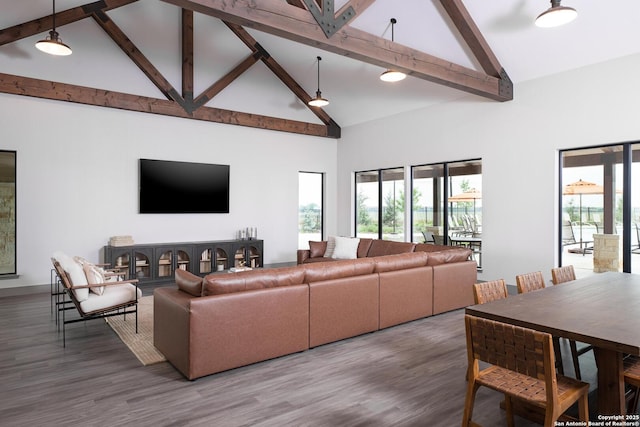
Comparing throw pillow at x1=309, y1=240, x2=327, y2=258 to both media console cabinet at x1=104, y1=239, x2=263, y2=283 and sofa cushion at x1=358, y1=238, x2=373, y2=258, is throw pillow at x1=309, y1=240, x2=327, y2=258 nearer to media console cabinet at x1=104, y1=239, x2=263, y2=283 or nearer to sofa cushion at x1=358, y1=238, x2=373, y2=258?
sofa cushion at x1=358, y1=238, x2=373, y2=258

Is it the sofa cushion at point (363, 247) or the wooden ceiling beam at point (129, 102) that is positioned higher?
the wooden ceiling beam at point (129, 102)

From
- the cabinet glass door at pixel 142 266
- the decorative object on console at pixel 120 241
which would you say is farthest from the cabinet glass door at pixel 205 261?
the decorative object on console at pixel 120 241

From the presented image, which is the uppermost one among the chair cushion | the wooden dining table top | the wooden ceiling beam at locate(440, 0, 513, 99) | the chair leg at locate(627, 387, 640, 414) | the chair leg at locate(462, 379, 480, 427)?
the wooden ceiling beam at locate(440, 0, 513, 99)

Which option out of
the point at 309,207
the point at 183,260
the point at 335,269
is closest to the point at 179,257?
the point at 183,260

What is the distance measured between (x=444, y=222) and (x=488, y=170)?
1.33 m

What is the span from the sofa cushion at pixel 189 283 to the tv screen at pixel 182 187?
4.14 m

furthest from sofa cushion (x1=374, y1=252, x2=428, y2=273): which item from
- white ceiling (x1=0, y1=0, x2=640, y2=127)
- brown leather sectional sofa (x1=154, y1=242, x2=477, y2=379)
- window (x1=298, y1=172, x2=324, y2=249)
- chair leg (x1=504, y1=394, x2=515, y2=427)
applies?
window (x1=298, y1=172, x2=324, y2=249)

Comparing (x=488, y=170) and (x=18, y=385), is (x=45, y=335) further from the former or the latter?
(x=488, y=170)

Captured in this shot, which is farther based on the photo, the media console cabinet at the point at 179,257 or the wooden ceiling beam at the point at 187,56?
the wooden ceiling beam at the point at 187,56

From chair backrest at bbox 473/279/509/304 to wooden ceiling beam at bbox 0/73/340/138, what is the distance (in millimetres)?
6420

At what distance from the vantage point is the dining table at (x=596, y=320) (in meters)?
2.00

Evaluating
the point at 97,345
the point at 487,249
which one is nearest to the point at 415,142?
the point at 487,249

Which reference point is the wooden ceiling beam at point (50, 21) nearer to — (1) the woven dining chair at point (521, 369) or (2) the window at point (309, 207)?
(2) the window at point (309, 207)

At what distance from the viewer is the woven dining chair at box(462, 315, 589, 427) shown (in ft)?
6.02
